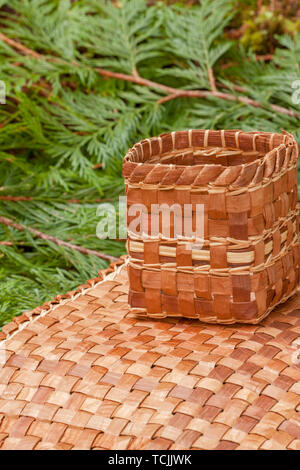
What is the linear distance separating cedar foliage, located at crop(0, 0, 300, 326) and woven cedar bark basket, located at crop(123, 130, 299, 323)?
1.18 feet

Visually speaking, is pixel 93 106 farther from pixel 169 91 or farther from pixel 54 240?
pixel 54 240

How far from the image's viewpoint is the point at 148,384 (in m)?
0.74

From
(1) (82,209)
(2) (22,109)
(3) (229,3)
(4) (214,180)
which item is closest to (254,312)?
(4) (214,180)

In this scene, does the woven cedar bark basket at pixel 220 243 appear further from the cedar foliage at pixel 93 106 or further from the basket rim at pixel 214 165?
the cedar foliage at pixel 93 106

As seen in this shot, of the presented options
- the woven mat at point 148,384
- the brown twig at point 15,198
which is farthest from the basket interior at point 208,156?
the brown twig at point 15,198

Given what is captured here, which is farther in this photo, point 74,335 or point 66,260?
point 66,260

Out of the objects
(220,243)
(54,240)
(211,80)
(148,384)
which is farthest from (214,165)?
(211,80)

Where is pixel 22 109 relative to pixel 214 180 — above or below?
above

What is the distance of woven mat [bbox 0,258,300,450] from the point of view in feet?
2.20

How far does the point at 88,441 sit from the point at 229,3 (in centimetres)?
139

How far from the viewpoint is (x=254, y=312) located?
0.82m

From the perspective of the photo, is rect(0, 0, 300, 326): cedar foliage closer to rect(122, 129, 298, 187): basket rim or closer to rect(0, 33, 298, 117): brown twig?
rect(0, 33, 298, 117): brown twig

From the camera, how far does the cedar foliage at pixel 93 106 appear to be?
131 cm
